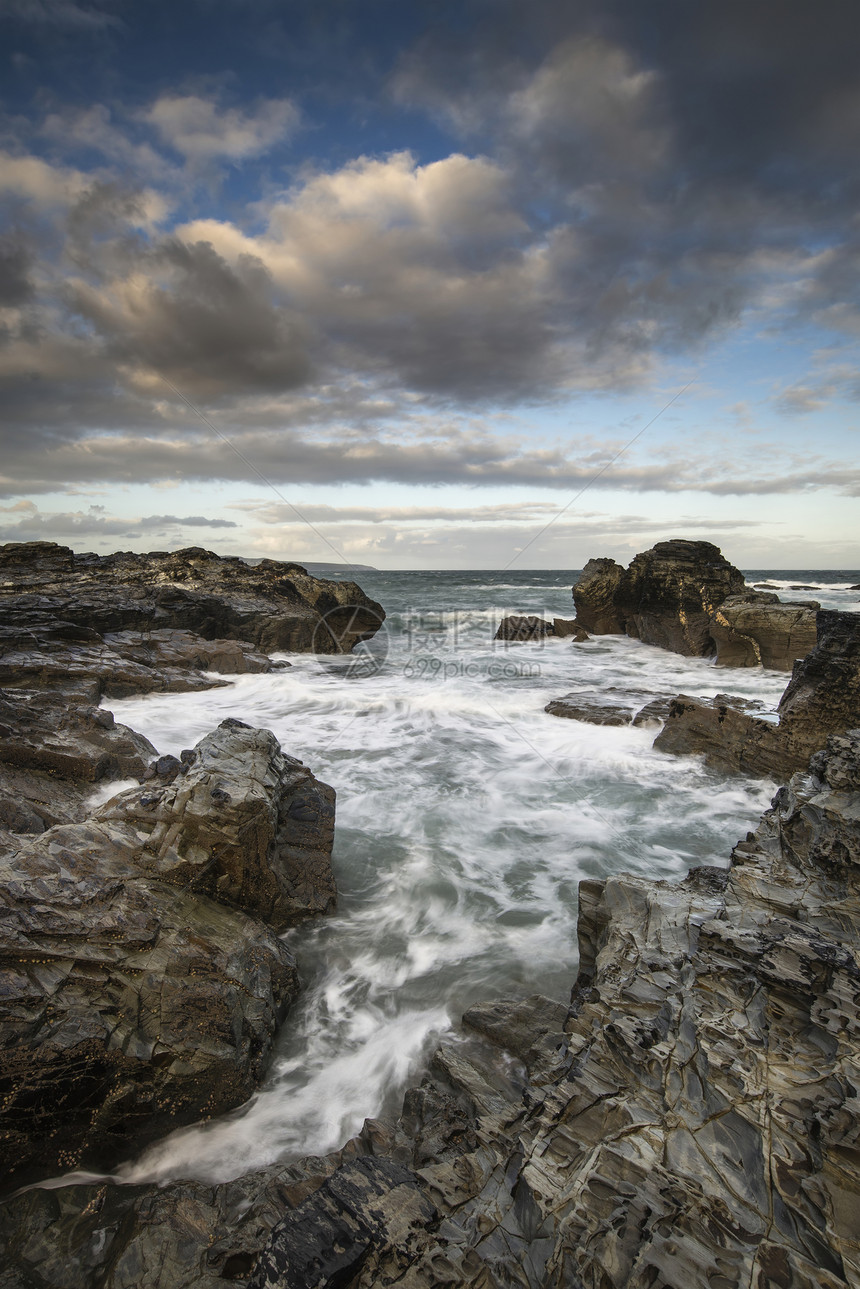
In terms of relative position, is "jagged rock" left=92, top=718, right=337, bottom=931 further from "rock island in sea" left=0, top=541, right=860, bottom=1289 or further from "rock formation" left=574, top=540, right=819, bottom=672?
"rock formation" left=574, top=540, right=819, bottom=672

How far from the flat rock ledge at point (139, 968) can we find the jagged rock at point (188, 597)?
10288mm

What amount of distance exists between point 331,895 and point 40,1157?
2556 mm

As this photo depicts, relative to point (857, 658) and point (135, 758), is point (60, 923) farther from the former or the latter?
point (857, 658)

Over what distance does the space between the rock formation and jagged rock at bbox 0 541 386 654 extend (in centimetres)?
910

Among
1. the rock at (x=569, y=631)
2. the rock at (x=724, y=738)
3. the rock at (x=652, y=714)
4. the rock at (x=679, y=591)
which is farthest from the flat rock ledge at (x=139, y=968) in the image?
the rock at (x=569, y=631)

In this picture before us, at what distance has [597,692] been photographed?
1252 cm

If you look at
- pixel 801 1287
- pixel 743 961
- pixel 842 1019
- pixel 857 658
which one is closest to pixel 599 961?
pixel 743 961

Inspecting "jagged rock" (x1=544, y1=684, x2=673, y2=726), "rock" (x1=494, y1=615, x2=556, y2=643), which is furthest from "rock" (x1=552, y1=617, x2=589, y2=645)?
"jagged rock" (x1=544, y1=684, x2=673, y2=726)

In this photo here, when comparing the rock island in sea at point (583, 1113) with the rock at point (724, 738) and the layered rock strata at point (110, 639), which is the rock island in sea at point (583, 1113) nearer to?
the layered rock strata at point (110, 639)

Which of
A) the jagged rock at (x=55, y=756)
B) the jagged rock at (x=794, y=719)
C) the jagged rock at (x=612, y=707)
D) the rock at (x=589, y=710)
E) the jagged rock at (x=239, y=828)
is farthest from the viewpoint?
the rock at (x=589, y=710)

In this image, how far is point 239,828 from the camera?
4188mm

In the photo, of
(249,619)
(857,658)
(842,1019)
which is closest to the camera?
(842,1019)

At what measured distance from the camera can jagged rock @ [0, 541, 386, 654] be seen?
1401 cm

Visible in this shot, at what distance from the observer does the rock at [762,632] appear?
14031 millimetres
